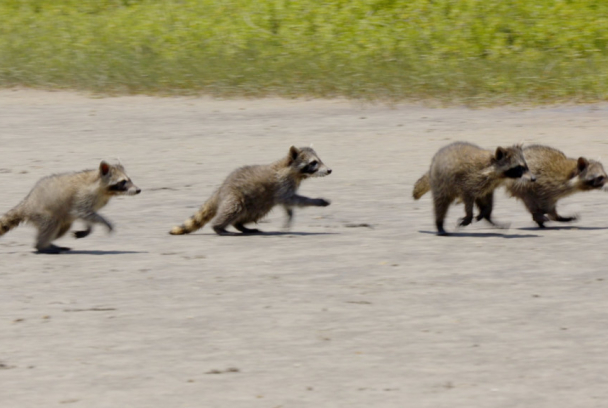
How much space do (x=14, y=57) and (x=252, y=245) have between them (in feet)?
49.0

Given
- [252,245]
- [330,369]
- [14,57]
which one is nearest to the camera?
[330,369]

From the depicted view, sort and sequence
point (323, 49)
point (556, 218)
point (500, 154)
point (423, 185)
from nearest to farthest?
point (500, 154)
point (556, 218)
point (423, 185)
point (323, 49)

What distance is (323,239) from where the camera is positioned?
1002 cm

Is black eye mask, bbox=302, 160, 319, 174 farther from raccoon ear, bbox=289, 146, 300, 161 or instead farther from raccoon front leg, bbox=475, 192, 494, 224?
raccoon front leg, bbox=475, 192, 494, 224

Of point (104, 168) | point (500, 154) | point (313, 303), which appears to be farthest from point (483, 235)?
point (104, 168)

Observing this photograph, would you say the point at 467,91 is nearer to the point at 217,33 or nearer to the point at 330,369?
the point at 217,33

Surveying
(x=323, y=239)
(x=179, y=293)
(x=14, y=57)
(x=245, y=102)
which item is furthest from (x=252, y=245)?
(x=14, y=57)

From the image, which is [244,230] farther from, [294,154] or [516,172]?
[516,172]

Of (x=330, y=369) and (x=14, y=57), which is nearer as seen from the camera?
(x=330, y=369)

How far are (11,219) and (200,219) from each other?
172cm

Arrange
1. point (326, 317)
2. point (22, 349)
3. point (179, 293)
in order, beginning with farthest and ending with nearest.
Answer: point (179, 293) < point (326, 317) < point (22, 349)

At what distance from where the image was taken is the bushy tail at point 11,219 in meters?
9.40

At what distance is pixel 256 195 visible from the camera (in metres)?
10.2

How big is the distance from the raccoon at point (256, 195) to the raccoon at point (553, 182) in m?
1.74
